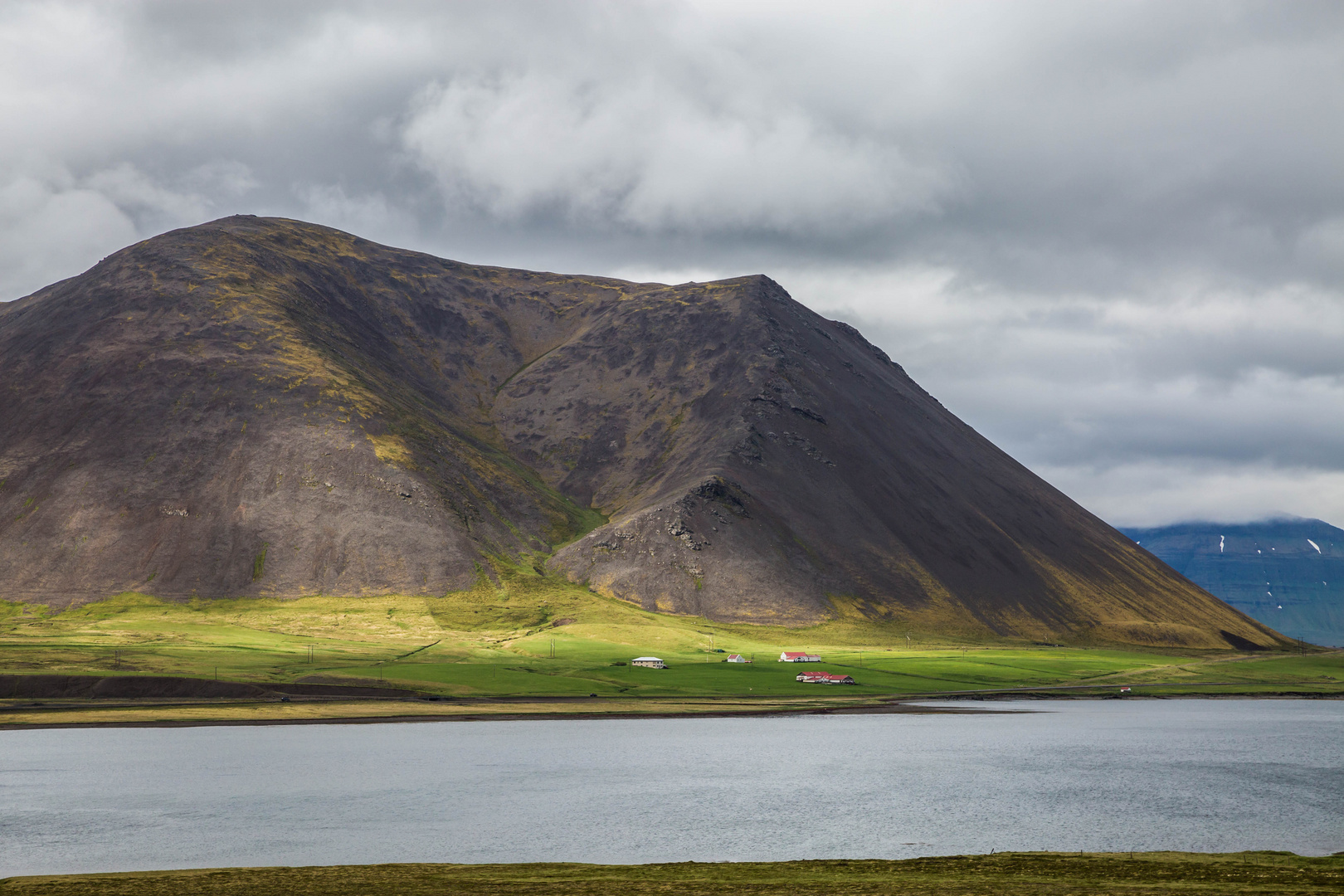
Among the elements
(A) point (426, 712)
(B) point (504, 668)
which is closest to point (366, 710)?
(A) point (426, 712)

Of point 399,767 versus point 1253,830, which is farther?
point 399,767

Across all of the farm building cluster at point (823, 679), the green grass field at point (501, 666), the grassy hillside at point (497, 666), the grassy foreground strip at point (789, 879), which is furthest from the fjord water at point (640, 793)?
the farm building cluster at point (823, 679)

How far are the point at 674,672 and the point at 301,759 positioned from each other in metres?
89.1

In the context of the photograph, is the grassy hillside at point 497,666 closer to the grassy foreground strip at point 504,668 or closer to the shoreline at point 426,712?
the grassy foreground strip at point 504,668

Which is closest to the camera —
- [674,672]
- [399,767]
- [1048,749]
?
[399,767]

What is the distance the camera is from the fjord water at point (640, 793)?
45750 millimetres

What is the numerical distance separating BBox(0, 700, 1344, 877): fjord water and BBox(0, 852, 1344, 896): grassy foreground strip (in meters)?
4.37

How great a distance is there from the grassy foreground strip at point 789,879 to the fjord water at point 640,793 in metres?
4.37

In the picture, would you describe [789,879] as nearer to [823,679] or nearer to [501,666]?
[823,679]

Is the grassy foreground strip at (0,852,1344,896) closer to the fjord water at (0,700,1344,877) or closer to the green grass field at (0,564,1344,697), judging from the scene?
the fjord water at (0,700,1344,877)

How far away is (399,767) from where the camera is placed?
75688mm

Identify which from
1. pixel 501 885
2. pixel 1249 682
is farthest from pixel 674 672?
pixel 501 885

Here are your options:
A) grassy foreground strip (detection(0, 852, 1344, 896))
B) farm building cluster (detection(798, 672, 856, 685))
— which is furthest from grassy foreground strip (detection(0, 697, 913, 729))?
grassy foreground strip (detection(0, 852, 1344, 896))

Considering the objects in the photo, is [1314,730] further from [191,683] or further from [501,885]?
[191,683]
